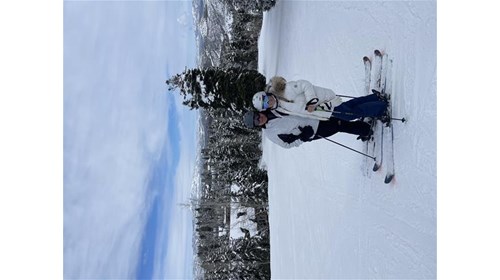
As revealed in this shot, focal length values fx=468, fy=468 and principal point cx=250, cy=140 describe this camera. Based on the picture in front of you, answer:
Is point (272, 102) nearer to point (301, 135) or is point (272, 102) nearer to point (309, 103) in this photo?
point (309, 103)

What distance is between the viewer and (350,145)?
29.7 ft

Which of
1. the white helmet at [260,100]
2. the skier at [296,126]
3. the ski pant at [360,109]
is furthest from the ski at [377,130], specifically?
the white helmet at [260,100]

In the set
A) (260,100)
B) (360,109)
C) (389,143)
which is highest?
(260,100)

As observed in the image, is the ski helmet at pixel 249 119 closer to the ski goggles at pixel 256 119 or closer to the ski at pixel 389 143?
the ski goggles at pixel 256 119

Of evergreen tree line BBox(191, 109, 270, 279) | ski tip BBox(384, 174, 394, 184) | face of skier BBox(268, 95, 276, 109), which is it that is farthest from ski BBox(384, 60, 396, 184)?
evergreen tree line BBox(191, 109, 270, 279)

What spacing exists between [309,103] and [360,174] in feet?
7.34

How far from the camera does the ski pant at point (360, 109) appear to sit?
6727 millimetres

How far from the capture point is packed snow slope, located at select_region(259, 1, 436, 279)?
19.4ft

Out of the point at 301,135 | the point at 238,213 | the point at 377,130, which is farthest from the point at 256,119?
the point at 238,213

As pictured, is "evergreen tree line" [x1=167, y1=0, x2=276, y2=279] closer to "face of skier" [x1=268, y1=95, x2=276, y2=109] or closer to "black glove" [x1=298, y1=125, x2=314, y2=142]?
"black glove" [x1=298, y1=125, x2=314, y2=142]

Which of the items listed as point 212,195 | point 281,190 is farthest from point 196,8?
point 281,190

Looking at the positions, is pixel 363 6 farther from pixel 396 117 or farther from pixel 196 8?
pixel 196 8

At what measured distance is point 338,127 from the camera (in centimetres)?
706

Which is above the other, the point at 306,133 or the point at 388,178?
the point at 306,133
